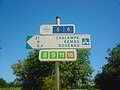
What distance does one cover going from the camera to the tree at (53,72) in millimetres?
51562

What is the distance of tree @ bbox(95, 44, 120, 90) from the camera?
54000 mm

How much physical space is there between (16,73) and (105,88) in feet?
66.3

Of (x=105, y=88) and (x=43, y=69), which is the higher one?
(x=43, y=69)

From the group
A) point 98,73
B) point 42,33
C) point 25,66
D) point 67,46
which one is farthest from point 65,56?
point 98,73

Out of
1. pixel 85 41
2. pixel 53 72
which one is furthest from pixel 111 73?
pixel 85 41

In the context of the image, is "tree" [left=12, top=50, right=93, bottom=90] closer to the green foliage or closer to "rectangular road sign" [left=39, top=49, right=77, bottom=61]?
the green foliage

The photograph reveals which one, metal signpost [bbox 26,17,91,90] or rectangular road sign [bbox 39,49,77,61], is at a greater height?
metal signpost [bbox 26,17,91,90]

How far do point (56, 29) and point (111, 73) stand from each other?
50.0 meters

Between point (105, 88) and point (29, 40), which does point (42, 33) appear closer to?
point (29, 40)

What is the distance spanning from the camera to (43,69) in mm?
54562

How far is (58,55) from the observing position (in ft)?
18.9

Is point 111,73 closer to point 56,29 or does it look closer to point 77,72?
point 77,72

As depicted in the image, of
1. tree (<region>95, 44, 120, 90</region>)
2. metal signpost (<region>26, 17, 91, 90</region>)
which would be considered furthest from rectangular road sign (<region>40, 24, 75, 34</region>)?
tree (<region>95, 44, 120, 90</region>)

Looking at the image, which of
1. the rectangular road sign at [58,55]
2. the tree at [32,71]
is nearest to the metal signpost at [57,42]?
the rectangular road sign at [58,55]
